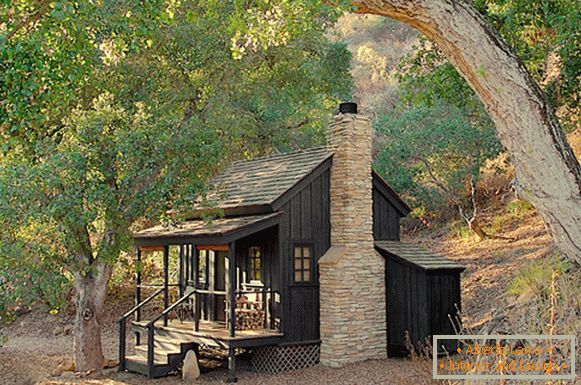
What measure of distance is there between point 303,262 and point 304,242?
1.38ft

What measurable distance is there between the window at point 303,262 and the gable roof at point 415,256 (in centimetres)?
153

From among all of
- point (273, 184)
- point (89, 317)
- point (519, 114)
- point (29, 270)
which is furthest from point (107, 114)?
point (519, 114)

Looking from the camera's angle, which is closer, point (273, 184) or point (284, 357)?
point (284, 357)

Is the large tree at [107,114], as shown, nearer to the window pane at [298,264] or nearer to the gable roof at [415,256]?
the window pane at [298,264]

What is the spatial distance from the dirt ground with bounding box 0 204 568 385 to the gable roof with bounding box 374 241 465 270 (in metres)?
1.29

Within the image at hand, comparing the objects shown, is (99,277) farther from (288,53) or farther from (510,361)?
(510,361)

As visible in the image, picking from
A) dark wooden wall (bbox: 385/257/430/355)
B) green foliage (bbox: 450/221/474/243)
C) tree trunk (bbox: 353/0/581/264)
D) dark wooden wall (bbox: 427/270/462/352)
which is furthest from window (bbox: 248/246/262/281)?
green foliage (bbox: 450/221/474/243)

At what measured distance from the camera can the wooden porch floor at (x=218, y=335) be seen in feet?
39.3

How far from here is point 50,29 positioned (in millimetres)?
8180

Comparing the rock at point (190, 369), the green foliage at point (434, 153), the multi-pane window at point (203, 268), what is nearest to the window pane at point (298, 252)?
the multi-pane window at point (203, 268)

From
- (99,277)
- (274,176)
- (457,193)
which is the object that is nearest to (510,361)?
(274,176)

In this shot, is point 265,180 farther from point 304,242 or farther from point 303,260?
point 303,260

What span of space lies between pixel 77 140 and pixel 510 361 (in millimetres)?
8567

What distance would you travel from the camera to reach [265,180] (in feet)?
46.7
